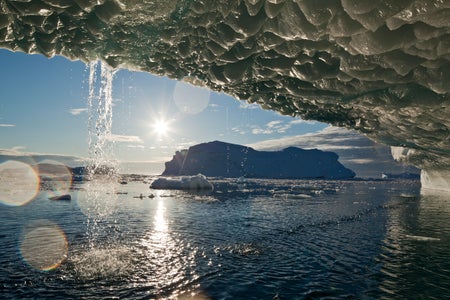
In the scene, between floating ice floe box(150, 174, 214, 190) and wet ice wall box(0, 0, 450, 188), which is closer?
wet ice wall box(0, 0, 450, 188)

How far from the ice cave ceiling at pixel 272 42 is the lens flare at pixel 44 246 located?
8171 millimetres

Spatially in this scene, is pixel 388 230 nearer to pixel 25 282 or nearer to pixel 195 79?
pixel 195 79

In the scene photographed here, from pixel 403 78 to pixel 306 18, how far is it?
4503 millimetres

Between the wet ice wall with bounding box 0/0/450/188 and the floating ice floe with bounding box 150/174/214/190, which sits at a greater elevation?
the wet ice wall with bounding box 0/0/450/188

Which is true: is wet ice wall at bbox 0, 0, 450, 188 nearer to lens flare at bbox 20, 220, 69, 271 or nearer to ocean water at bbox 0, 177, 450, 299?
ocean water at bbox 0, 177, 450, 299

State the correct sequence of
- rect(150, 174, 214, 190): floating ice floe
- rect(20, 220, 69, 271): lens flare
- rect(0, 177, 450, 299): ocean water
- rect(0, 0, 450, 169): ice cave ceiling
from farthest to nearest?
1. rect(150, 174, 214, 190): floating ice floe
2. rect(20, 220, 69, 271): lens flare
3. rect(0, 177, 450, 299): ocean water
4. rect(0, 0, 450, 169): ice cave ceiling

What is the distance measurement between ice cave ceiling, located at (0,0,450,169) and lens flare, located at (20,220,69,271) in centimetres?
817

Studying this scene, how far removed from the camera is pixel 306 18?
6605 mm

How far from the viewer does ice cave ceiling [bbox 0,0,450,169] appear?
628 centimetres

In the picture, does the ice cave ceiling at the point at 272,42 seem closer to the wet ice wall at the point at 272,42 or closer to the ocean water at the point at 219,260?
the wet ice wall at the point at 272,42

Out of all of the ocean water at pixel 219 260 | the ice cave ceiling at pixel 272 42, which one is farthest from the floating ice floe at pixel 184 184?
the ice cave ceiling at pixel 272 42

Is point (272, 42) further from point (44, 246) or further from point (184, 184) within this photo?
point (184, 184)

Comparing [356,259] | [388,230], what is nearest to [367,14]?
[356,259]

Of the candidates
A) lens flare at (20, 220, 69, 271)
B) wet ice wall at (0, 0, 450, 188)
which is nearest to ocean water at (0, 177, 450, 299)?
lens flare at (20, 220, 69, 271)
